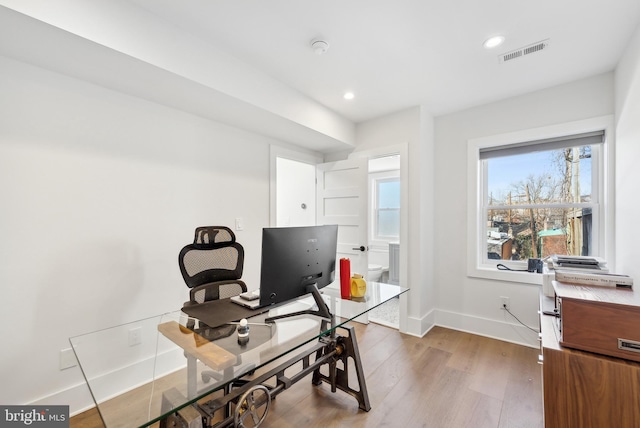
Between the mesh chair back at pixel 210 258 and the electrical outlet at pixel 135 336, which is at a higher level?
the mesh chair back at pixel 210 258

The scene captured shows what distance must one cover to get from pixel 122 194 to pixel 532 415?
326 cm

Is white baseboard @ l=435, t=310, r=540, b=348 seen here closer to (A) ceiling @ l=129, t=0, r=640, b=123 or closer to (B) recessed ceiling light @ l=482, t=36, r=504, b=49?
(A) ceiling @ l=129, t=0, r=640, b=123

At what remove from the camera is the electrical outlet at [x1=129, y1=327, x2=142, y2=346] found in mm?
1433

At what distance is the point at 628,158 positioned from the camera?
1.92 m

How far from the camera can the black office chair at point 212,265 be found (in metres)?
1.98

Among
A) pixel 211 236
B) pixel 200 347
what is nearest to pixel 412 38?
pixel 211 236

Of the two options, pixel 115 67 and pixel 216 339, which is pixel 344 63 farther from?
pixel 216 339

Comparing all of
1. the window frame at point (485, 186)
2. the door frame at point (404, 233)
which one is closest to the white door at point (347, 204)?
the door frame at point (404, 233)

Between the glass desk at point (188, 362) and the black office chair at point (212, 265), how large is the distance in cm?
34

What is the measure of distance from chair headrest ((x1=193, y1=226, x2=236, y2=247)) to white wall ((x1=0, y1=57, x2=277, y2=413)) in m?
0.47

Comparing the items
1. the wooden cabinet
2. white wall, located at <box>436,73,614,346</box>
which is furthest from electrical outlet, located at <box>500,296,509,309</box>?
the wooden cabinet

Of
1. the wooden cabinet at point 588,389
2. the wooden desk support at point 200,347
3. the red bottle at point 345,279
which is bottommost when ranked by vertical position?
the wooden cabinet at point 588,389

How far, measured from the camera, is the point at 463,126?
3182 mm

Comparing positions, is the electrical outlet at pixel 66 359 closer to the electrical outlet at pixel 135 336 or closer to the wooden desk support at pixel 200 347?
the electrical outlet at pixel 135 336
